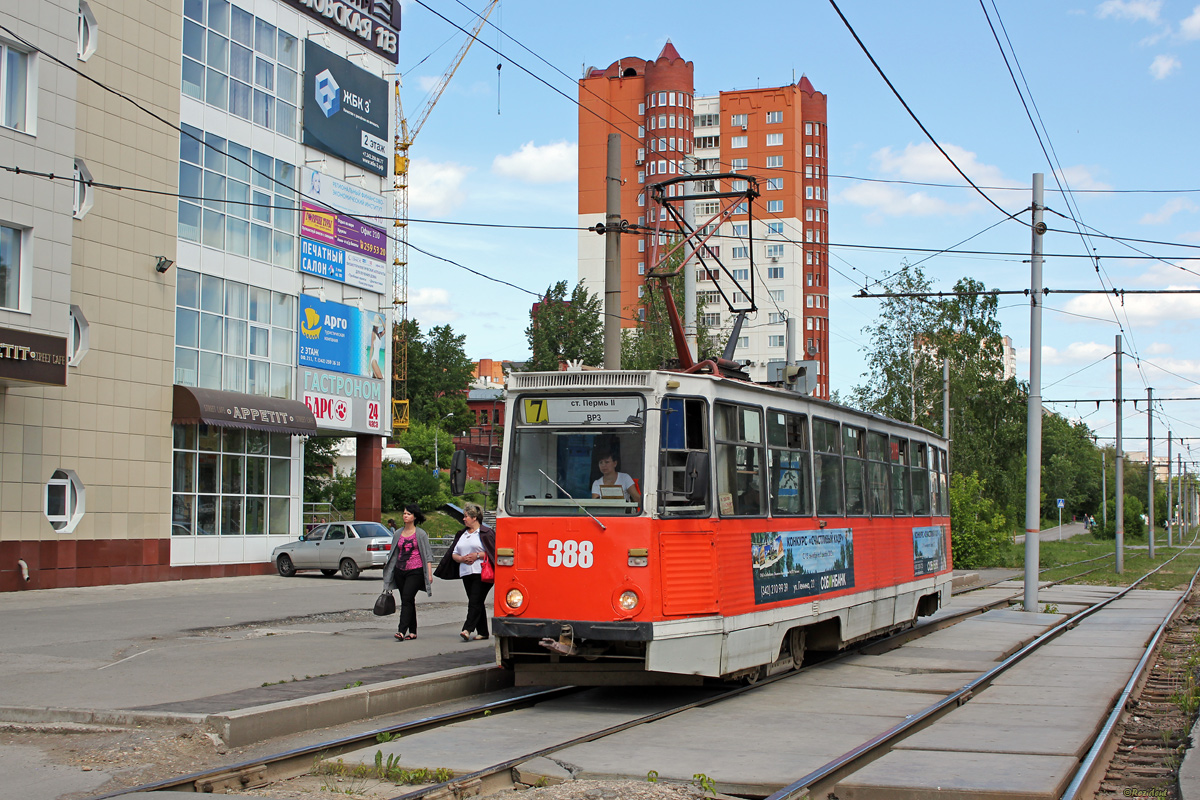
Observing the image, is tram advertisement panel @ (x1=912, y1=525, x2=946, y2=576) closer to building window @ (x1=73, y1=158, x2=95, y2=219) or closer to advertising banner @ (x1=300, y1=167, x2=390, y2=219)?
building window @ (x1=73, y1=158, x2=95, y2=219)

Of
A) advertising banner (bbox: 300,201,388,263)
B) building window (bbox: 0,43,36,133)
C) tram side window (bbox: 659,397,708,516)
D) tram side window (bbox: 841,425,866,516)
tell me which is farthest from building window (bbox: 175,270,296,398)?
tram side window (bbox: 659,397,708,516)

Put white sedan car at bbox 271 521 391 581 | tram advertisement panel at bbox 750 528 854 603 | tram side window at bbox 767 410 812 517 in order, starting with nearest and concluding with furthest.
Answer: tram advertisement panel at bbox 750 528 854 603, tram side window at bbox 767 410 812 517, white sedan car at bbox 271 521 391 581

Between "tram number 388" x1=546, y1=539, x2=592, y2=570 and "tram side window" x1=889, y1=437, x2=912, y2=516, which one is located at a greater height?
"tram side window" x1=889, y1=437, x2=912, y2=516

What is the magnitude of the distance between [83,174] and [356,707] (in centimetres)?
2111

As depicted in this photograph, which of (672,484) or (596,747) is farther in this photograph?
(672,484)

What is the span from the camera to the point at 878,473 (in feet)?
49.9

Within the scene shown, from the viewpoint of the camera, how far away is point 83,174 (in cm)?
2686

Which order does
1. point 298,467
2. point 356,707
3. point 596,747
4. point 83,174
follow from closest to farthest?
1. point 596,747
2. point 356,707
3. point 83,174
4. point 298,467

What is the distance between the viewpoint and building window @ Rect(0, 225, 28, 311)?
23.4 metres

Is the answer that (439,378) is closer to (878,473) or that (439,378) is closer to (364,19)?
(364,19)

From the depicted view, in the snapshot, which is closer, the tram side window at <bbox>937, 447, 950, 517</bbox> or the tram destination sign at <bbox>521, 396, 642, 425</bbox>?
the tram destination sign at <bbox>521, 396, 642, 425</bbox>

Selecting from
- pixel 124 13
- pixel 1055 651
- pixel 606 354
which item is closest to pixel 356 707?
pixel 606 354

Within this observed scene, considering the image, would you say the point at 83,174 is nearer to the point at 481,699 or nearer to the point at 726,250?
the point at 481,699

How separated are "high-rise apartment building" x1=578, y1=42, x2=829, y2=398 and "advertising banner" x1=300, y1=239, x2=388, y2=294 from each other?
171ft
